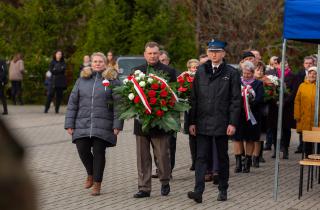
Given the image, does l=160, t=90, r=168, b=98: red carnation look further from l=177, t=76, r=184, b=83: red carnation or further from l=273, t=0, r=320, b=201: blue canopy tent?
l=273, t=0, r=320, b=201: blue canopy tent

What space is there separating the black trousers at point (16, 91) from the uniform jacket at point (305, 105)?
655 inches

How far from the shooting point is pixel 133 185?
9859mm

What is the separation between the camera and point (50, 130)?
18438mm

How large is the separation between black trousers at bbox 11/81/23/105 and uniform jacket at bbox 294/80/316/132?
16637 mm

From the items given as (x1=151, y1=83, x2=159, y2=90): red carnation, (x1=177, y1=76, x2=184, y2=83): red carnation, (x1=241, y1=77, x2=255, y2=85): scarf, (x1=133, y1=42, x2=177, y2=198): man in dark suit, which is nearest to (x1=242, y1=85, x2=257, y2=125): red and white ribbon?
(x1=241, y1=77, x2=255, y2=85): scarf

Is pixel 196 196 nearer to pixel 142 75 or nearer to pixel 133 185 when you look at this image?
pixel 142 75

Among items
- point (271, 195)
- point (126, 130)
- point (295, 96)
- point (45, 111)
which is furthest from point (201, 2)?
point (271, 195)

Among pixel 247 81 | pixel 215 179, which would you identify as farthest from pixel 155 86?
pixel 247 81

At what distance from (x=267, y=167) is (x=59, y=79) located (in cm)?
1217

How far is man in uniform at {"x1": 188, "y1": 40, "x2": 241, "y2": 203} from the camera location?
8359mm

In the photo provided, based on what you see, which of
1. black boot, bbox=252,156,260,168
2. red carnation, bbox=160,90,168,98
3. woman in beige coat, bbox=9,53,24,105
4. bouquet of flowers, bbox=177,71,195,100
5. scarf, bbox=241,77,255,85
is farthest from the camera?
woman in beige coat, bbox=9,53,24,105

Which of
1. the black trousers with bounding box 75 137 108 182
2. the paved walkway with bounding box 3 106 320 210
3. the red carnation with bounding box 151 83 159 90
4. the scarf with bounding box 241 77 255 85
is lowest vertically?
the paved walkway with bounding box 3 106 320 210

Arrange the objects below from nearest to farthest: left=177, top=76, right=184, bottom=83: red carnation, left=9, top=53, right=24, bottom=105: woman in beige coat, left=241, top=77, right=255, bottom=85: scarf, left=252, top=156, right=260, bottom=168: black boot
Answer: left=177, top=76, right=184, bottom=83: red carnation < left=241, top=77, right=255, bottom=85: scarf < left=252, top=156, right=260, bottom=168: black boot < left=9, top=53, right=24, bottom=105: woman in beige coat

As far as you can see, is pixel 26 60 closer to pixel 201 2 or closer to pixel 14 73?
pixel 14 73
